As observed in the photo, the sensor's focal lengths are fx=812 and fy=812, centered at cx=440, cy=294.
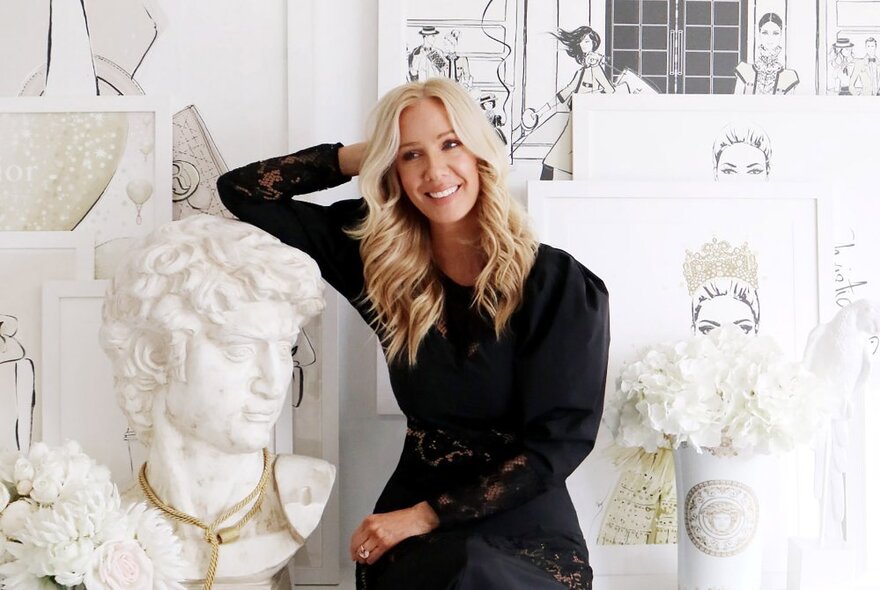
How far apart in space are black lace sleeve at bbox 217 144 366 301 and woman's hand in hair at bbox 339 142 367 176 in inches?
0.5

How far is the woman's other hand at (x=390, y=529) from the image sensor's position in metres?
1.49

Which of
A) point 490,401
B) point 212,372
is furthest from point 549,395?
point 212,372

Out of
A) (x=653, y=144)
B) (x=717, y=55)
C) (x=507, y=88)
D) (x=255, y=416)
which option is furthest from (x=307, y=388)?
(x=717, y=55)

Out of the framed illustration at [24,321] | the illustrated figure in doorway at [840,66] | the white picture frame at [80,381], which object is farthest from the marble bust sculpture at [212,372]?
the illustrated figure in doorway at [840,66]

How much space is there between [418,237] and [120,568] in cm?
84

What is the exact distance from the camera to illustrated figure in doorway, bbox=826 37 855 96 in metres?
1.92

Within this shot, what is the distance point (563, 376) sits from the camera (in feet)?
4.93

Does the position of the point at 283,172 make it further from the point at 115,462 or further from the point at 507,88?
the point at 115,462

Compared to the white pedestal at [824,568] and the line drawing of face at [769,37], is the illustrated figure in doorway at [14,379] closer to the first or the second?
the white pedestal at [824,568]

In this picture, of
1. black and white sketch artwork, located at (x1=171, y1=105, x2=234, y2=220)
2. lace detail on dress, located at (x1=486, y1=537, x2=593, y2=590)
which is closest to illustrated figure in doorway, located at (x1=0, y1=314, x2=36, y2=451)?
black and white sketch artwork, located at (x1=171, y1=105, x2=234, y2=220)

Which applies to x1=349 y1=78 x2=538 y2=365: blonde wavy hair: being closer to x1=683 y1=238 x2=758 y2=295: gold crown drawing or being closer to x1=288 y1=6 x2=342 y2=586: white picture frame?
x1=288 y1=6 x2=342 y2=586: white picture frame

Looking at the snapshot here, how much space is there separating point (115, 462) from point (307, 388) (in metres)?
0.46

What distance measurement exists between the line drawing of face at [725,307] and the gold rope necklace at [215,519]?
105cm

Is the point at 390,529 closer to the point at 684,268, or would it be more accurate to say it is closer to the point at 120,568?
the point at 120,568
